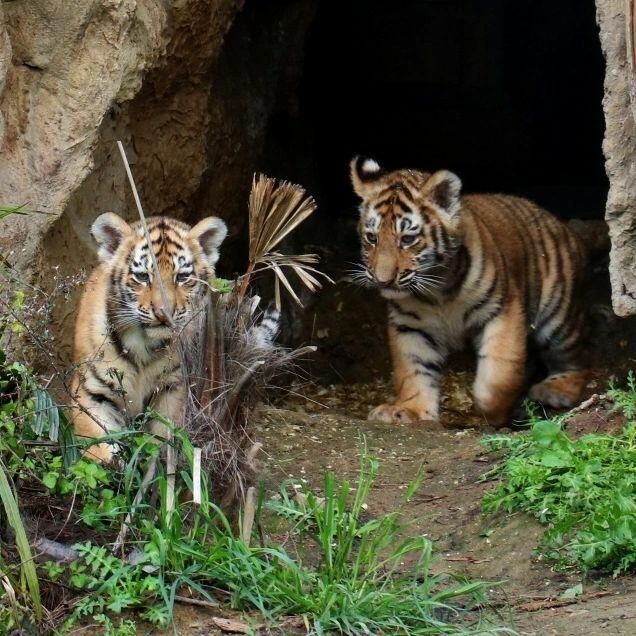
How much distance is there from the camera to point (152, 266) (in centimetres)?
541

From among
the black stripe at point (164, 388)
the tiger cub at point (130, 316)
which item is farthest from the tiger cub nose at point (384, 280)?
the black stripe at point (164, 388)

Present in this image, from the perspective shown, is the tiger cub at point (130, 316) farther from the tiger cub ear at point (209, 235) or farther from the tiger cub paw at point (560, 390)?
the tiger cub paw at point (560, 390)

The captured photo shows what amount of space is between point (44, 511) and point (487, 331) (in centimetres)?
347

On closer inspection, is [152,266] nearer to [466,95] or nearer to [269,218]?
[269,218]

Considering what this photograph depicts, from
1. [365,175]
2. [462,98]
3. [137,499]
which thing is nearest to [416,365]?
[365,175]

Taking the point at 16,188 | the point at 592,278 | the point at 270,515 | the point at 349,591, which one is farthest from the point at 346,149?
the point at 349,591

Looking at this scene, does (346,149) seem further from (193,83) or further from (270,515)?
(270,515)

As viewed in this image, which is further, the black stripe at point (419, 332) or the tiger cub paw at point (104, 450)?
the black stripe at point (419, 332)

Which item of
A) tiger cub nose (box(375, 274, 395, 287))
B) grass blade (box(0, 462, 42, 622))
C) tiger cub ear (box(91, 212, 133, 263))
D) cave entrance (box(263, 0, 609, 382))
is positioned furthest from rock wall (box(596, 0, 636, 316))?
cave entrance (box(263, 0, 609, 382))

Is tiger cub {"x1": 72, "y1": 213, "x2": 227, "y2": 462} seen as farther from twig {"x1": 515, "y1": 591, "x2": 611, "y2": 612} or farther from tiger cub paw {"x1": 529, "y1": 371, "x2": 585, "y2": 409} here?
tiger cub paw {"x1": 529, "y1": 371, "x2": 585, "y2": 409}

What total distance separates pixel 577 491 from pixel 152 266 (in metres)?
2.08

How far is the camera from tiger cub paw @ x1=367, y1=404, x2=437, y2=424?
690cm

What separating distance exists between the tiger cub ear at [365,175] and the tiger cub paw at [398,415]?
127 centimetres

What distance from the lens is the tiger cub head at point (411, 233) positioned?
6816 mm
